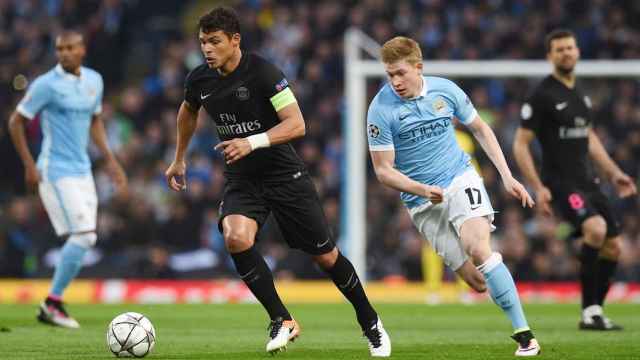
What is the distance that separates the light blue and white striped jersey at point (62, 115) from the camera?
12008 millimetres

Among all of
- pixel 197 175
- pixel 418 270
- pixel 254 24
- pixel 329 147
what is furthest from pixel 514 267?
pixel 254 24

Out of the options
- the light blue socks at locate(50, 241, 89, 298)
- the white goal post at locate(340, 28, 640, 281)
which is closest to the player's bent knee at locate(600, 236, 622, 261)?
the light blue socks at locate(50, 241, 89, 298)

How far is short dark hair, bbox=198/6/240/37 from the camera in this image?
845 centimetres

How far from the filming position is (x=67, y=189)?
1209 centimetres

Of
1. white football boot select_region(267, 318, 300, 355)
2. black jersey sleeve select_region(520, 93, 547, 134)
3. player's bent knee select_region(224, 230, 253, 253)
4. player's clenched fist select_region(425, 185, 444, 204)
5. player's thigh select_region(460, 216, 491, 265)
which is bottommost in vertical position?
white football boot select_region(267, 318, 300, 355)

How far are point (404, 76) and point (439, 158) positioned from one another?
0.67 meters

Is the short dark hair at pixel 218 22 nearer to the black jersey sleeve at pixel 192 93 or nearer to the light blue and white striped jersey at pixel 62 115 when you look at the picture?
the black jersey sleeve at pixel 192 93

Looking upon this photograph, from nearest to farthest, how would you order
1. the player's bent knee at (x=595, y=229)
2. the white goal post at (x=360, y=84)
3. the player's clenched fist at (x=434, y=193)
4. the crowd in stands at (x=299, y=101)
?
the player's clenched fist at (x=434, y=193), the player's bent knee at (x=595, y=229), the white goal post at (x=360, y=84), the crowd in stands at (x=299, y=101)

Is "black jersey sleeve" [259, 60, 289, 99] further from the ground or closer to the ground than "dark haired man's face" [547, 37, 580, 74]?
Result: further from the ground

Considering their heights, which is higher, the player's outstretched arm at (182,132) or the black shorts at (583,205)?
the player's outstretched arm at (182,132)

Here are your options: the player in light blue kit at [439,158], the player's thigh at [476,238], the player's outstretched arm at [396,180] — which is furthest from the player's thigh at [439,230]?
the player's outstretched arm at [396,180]

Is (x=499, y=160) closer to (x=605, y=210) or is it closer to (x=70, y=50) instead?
(x=605, y=210)

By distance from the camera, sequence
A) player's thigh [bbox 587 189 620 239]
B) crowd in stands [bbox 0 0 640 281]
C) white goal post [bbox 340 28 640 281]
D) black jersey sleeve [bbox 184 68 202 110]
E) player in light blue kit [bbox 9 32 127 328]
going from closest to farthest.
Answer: black jersey sleeve [bbox 184 68 202 110]
player's thigh [bbox 587 189 620 239]
player in light blue kit [bbox 9 32 127 328]
white goal post [bbox 340 28 640 281]
crowd in stands [bbox 0 0 640 281]

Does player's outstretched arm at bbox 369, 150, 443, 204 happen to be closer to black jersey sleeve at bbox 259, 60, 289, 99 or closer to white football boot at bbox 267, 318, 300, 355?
black jersey sleeve at bbox 259, 60, 289, 99
